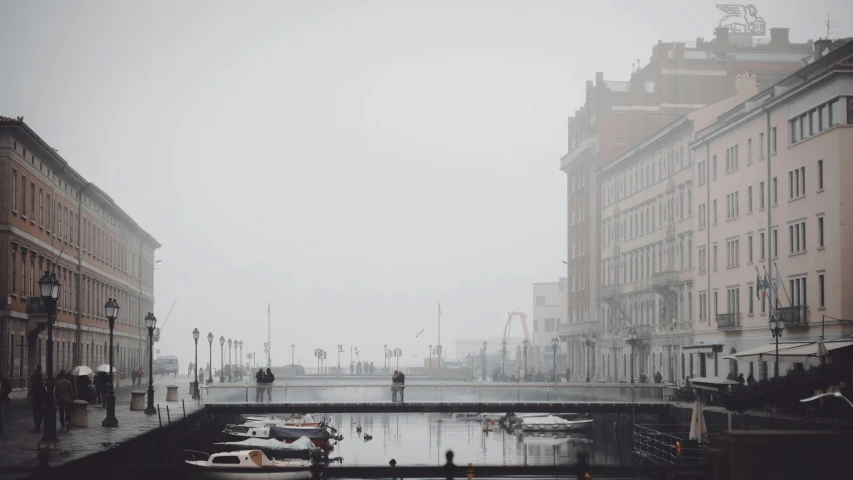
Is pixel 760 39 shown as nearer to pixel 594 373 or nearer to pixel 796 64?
pixel 796 64

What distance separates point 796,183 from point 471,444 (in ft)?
83.0

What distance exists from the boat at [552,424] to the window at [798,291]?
23.7 metres

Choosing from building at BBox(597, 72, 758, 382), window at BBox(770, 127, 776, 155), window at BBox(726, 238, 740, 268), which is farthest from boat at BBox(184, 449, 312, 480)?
building at BBox(597, 72, 758, 382)

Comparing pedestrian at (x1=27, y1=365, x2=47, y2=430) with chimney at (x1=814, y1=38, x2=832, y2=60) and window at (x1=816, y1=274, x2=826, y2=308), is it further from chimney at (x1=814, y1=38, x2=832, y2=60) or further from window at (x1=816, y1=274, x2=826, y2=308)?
chimney at (x1=814, y1=38, x2=832, y2=60)

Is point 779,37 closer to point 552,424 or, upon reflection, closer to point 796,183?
point 552,424

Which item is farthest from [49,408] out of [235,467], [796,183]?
[796,183]

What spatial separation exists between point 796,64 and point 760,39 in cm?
652

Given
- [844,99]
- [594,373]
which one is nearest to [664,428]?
[844,99]

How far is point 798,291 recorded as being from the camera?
6900 centimetres

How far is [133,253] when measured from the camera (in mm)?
121375

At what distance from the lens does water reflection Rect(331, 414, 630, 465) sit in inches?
2657

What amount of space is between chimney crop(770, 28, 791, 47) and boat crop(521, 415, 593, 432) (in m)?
44.1

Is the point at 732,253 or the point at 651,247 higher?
the point at 651,247

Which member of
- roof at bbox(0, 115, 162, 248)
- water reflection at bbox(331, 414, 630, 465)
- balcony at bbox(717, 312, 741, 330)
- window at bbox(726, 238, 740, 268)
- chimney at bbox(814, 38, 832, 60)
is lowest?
water reflection at bbox(331, 414, 630, 465)
